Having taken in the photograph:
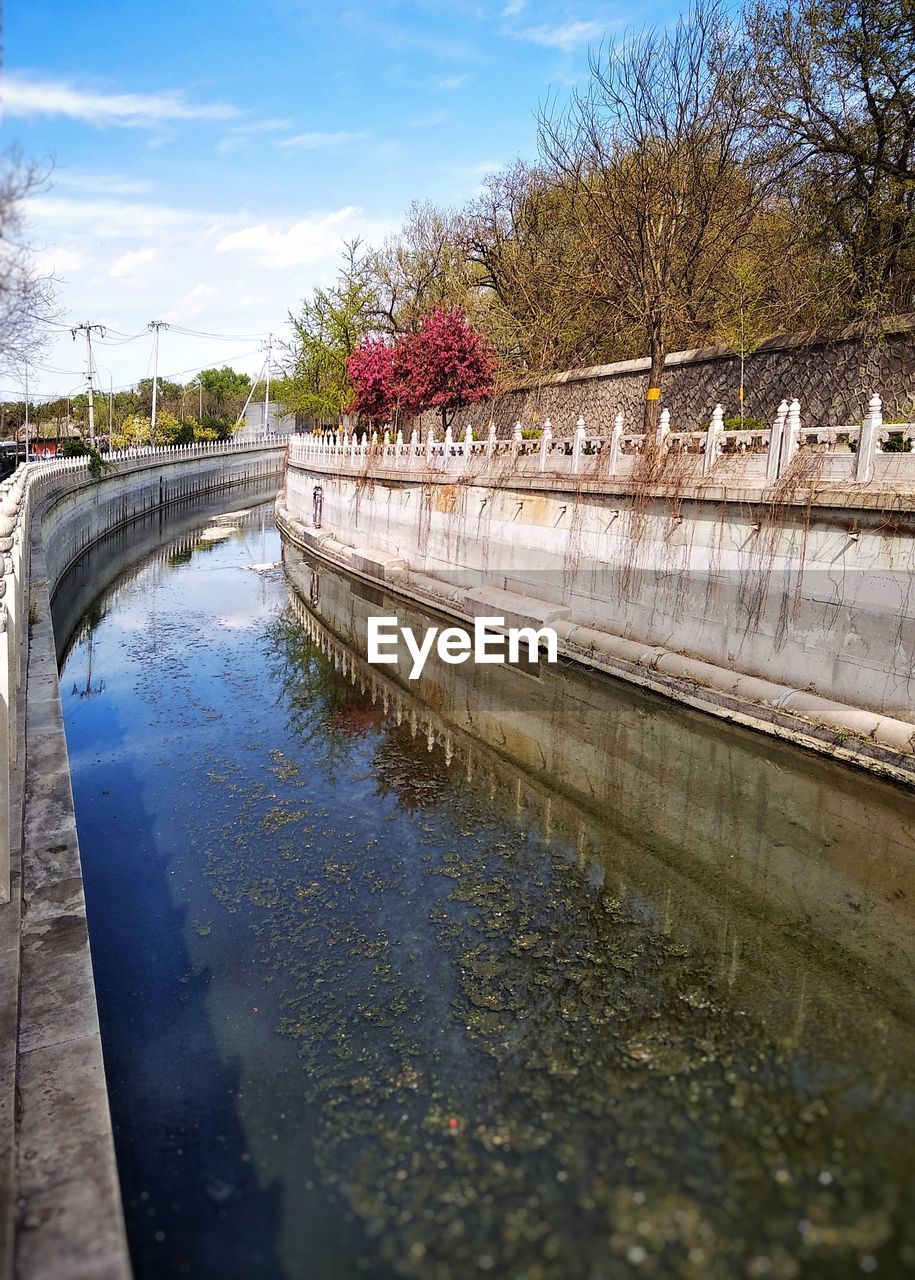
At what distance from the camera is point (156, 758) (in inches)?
416

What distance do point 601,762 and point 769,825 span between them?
252 centimetres

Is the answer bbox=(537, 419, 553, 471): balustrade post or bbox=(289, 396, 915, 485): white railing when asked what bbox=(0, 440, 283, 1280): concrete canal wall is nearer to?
bbox=(289, 396, 915, 485): white railing

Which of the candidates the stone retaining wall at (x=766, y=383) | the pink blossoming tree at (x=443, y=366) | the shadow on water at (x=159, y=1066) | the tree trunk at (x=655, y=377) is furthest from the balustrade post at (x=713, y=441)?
the pink blossoming tree at (x=443, y=366)

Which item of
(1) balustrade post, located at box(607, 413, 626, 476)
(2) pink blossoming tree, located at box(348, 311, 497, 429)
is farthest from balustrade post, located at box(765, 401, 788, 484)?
(2) pink blossoming tree, located at box(348, 311, 497, 429)

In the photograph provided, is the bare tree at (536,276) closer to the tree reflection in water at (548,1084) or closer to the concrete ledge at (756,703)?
the concrete ledge at (756,703)

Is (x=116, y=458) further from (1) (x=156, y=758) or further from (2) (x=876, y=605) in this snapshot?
(2) (x=876, y=605)

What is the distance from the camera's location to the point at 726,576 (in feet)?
41.0

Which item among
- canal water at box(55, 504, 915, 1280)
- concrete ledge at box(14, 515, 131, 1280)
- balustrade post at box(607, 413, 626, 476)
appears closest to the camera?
concrete ledge at box(14, 515, 131, 1280)

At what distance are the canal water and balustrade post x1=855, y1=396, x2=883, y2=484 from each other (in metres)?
3.85

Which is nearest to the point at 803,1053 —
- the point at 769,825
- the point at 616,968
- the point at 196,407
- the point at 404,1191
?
the point at 616,968

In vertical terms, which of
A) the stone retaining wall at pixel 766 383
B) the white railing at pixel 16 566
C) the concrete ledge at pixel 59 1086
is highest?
the stone retaining wall at pixel 766 383

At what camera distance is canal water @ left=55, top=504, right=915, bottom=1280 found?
4172 mm

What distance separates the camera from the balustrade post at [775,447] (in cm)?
1128

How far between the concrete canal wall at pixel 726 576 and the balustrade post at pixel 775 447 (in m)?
0.11
